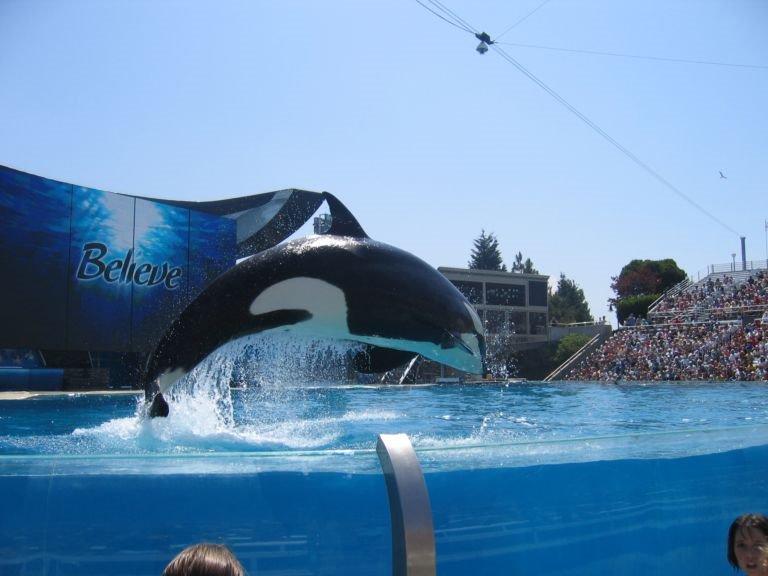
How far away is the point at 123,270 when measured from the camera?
72.5ft

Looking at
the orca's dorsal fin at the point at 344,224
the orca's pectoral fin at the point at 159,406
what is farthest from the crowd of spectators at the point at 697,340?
the orca's pectoral fin at the point at 159,406

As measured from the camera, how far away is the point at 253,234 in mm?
27125

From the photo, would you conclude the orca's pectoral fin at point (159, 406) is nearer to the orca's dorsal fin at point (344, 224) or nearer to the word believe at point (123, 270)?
the orca's dorsal fin at point (344, 224)

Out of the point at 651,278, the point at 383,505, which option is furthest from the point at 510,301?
the point at 383,505

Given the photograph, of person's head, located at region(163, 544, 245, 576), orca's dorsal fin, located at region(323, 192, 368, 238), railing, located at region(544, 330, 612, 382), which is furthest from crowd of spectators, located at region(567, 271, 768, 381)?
person's head, located at region(163, 544, 245, 576)

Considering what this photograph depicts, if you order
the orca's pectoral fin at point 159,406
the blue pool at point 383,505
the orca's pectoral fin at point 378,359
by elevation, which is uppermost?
the orca's pectoral fin at point 378,359

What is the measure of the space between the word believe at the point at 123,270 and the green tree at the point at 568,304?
4914 centimetres

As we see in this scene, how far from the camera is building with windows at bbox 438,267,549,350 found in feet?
128

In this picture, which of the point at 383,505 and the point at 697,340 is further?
the point at 697,340

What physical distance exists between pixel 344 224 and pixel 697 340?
77.9 feet

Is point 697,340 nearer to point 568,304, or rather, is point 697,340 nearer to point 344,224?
point 344,224

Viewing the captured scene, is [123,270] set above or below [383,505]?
above

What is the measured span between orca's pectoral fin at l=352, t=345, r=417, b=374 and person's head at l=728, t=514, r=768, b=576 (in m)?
3.89

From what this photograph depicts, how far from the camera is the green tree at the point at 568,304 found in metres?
67.2
